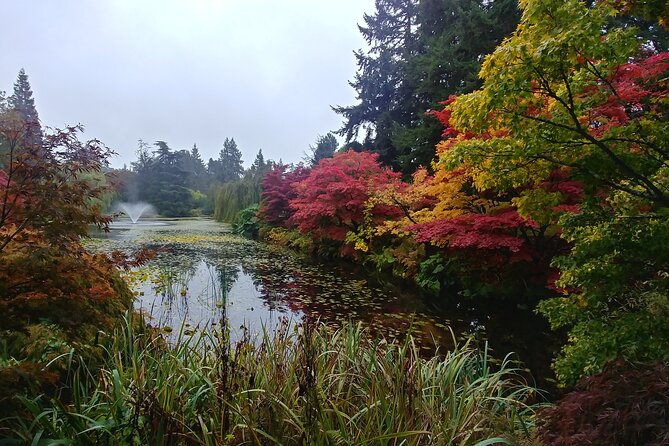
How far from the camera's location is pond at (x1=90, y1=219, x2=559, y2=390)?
5.04 metres

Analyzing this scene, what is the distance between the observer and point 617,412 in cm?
126

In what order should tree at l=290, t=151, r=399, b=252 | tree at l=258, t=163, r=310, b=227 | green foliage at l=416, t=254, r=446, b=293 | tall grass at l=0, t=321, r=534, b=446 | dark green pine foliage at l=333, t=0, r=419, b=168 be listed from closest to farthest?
tall grass at l=0, t=321, r=534, b=446 < green foliage at l=416, t=254, r=446, b=293 < tree at l=290, t=151, r=399, b=252 < dark green pine foliage at l=333, t=0, r=419, b=168 < tree at l=258, t=163, r=310, b=227

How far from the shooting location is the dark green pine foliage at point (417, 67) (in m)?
9.97


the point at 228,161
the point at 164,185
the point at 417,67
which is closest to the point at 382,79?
the point at 417,67

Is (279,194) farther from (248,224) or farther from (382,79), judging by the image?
(382,79)

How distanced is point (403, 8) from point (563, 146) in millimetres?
17500

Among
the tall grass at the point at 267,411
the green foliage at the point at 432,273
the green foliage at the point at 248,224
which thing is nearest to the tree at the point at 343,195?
the green foliage at the point at 432,273

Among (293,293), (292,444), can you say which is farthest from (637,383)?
(293,293)

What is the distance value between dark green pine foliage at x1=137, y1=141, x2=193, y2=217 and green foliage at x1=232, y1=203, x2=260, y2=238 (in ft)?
64.2

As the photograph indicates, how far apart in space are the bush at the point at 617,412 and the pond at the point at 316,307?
6.02 feet

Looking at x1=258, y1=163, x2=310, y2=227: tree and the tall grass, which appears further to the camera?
x1=258, y1=163, x2=310, y2=227: tree

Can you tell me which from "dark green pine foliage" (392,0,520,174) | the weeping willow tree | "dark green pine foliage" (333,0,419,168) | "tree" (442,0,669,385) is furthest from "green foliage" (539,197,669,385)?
the weeping willow tree

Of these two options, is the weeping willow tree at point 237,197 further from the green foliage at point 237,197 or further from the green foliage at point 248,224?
the green foliage at point 248,224

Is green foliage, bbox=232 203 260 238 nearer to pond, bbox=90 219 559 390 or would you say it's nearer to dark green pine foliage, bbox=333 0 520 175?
dark green pine foliage, bbox=333 0 520 175
